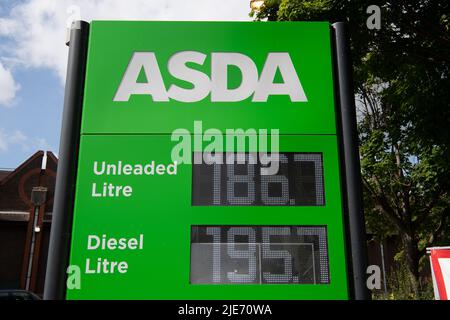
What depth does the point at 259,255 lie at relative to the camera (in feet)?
12.7

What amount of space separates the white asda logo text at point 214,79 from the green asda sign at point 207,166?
11 mm

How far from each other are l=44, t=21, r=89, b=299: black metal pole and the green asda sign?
0.01 m

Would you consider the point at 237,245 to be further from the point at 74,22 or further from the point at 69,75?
the point at 74,22

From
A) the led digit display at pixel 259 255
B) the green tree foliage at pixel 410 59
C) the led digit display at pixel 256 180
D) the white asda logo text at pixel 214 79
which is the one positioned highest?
the green tree foliage at pixel 410 59

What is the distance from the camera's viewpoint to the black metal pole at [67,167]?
381cm

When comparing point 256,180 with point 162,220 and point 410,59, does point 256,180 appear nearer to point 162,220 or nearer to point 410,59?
point 162,220

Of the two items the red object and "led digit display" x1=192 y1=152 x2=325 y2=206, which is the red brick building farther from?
"led digit display" x1=192 y1=152 x2=325 y2=206

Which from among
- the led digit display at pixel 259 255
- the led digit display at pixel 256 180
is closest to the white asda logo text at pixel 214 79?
the led digit display at pixel 256 180

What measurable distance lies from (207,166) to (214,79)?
853 mm

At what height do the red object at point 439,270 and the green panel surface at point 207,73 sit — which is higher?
the green panel surface at point 207,73

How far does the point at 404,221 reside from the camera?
17.6 m

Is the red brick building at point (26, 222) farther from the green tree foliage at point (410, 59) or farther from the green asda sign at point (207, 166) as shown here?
the green asda sign at point (207, 166)
